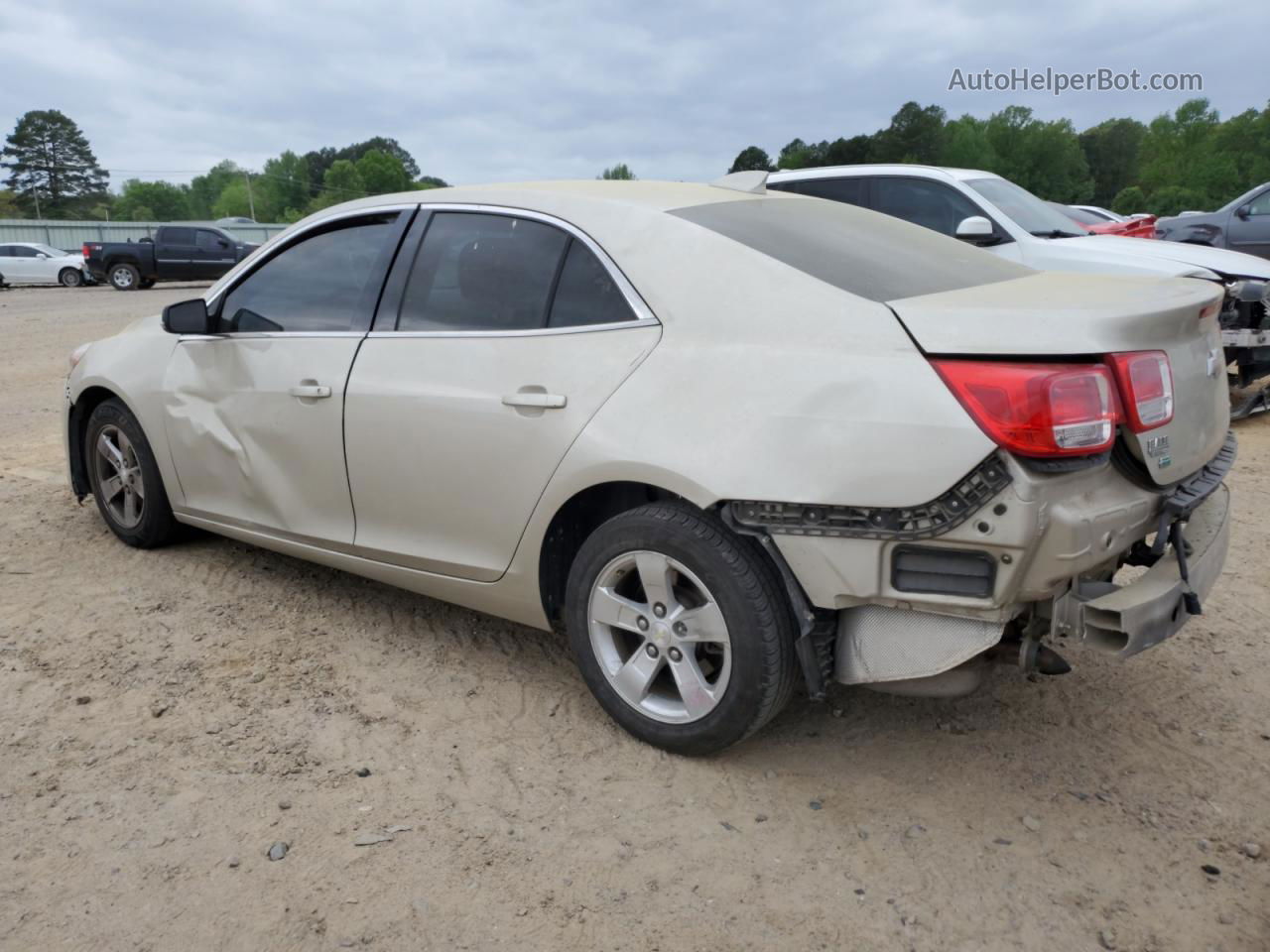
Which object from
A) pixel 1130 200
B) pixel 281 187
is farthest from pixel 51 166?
pixel 1130 200

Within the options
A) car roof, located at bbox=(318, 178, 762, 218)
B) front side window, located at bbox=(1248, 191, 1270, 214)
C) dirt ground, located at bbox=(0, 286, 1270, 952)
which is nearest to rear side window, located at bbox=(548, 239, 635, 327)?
car roof, located at bbox=(318, 178, 762, 218)

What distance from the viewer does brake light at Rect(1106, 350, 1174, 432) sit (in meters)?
2.59

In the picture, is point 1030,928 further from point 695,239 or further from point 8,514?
point 8,514

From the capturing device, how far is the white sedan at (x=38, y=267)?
29.0 m

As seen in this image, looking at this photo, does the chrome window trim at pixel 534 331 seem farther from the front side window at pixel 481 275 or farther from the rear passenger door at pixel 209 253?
the rear passenger door at pixel 209 253

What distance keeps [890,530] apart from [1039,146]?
95427mm

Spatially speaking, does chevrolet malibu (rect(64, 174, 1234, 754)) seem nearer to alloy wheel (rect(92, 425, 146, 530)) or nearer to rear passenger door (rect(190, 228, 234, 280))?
alloy wheel (rect(92, 425, 146, 530))

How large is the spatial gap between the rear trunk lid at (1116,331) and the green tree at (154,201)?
132071 mm

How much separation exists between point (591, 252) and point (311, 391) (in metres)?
1.23

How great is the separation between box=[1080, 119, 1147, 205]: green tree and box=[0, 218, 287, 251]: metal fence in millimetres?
83112

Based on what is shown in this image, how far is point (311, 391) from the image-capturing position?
3.81 m

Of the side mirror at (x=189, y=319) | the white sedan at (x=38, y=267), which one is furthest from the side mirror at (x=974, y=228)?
the white sedan at (x=38, y=267)

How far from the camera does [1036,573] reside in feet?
8.28

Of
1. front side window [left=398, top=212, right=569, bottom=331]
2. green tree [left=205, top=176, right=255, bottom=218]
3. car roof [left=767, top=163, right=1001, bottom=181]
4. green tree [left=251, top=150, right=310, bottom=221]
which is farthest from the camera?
green tree [left=205, top=176, right=255, bottom=218]
